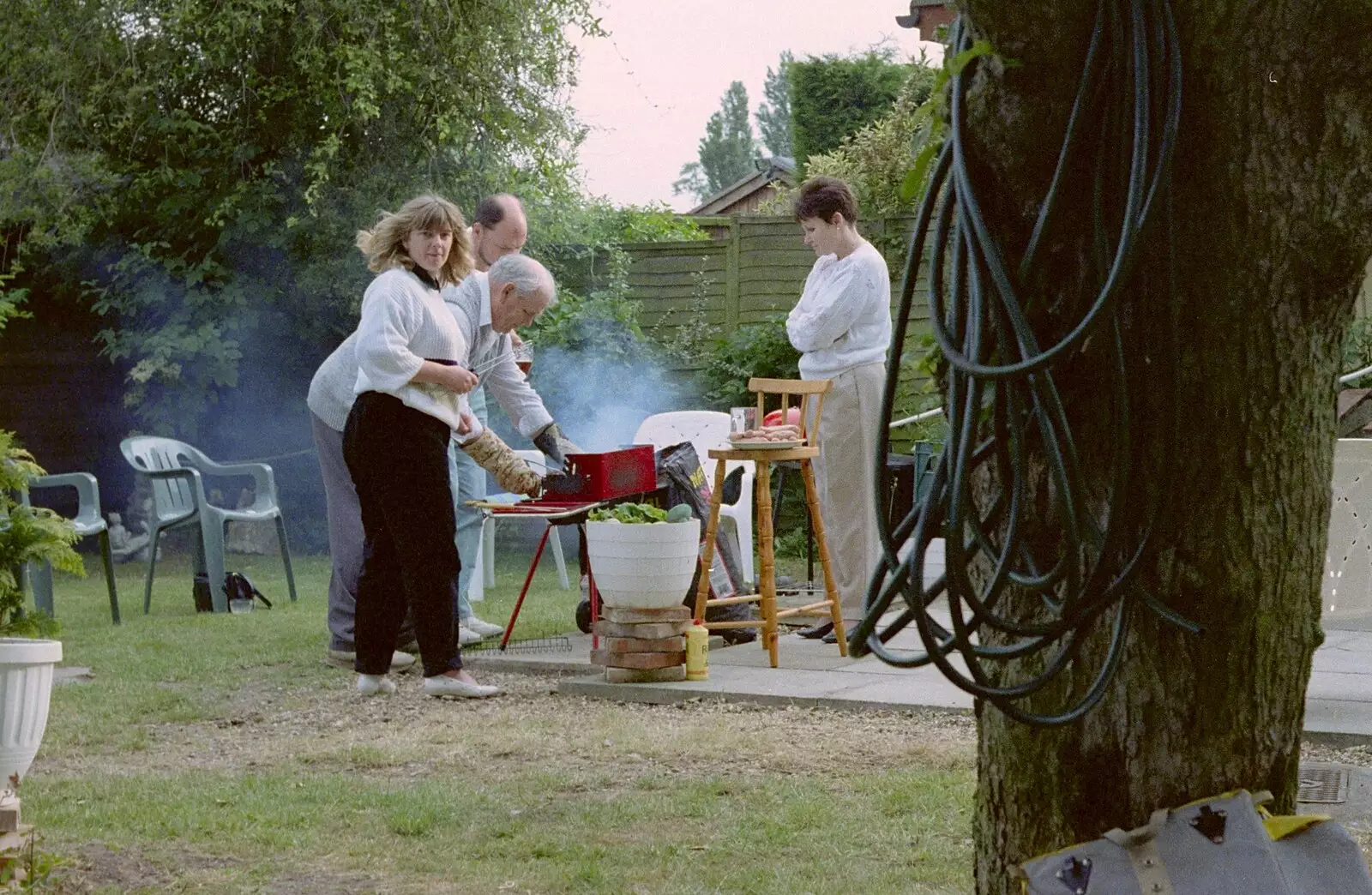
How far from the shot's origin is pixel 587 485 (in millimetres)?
5703

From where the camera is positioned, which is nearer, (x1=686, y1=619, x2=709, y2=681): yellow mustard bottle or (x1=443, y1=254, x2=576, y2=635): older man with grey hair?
(x1=686, y1=619, x2=709, y2=681): yellow mustard bottle

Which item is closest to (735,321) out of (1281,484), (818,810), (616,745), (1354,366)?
(1354,366)

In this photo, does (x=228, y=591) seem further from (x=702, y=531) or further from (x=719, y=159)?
(x=719, y=159)

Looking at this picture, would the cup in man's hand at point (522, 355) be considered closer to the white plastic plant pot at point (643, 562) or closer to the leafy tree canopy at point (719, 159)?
the white plastic plant pot at point (643, 562)

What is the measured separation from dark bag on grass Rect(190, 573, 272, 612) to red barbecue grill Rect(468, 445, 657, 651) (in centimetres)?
229

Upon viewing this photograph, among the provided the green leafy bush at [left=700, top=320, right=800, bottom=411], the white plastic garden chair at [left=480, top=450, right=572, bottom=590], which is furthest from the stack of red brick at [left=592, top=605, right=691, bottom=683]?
the green leafy bush at [left=700, top=320, right=800, bottom=411]

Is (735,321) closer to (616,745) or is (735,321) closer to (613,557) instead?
(613,557)

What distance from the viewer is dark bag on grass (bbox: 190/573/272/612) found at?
764 cm

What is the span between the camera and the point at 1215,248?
5.97ft

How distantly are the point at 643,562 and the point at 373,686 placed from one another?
981 mm

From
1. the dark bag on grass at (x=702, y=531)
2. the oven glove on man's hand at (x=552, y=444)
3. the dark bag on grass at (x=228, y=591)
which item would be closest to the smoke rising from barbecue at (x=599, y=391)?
the dark bag on grass at (x=228, y=591)

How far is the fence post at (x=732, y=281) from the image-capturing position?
36.8 feet

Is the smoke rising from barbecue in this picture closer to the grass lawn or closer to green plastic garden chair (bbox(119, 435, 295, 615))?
green plastic garden chair (bbox(119, 435, 295, 615))

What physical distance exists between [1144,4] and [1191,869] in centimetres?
100
